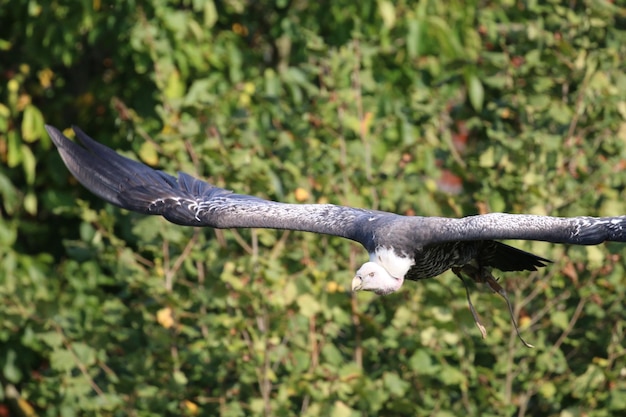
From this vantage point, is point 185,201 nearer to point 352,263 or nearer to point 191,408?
point 352,263

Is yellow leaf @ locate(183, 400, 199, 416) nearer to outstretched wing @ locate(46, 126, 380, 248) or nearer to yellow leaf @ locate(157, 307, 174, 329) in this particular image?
yellow leaf @ locate(157, 307, 174, 329)

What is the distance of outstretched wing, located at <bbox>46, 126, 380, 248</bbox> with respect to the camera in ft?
23.1

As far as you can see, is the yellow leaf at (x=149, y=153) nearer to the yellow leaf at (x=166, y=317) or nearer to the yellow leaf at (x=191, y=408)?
the yellow leaf at (x=166, y=317)

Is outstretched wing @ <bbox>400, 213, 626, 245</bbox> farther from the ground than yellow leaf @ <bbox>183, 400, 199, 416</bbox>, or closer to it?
farther from the ground

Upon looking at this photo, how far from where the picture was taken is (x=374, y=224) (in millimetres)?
7027

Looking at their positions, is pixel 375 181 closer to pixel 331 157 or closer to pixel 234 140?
pixel 331 157

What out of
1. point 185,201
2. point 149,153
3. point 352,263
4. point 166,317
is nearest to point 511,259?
point 352,263

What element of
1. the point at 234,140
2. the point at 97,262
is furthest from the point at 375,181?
the point at 97,262

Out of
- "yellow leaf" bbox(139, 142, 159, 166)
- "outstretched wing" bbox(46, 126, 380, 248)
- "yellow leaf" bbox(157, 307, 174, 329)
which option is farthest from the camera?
"yellow leaf" bbox(139, 142, 159, 166)

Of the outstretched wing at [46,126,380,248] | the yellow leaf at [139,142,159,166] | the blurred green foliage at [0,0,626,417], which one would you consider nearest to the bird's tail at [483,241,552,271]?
the blurred green foliage at [0,0,626,417]

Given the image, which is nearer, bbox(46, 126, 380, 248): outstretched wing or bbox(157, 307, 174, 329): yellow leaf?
bbox(46, 126, 380, 248): outstretched wing

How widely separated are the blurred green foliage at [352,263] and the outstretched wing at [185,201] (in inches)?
8.6

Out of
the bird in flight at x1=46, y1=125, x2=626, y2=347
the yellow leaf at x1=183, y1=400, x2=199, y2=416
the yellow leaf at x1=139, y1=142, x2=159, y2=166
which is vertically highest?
the yellow leaf at x1=139, y1=142, x2=159, y2=166

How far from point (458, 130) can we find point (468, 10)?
1.02 meters
